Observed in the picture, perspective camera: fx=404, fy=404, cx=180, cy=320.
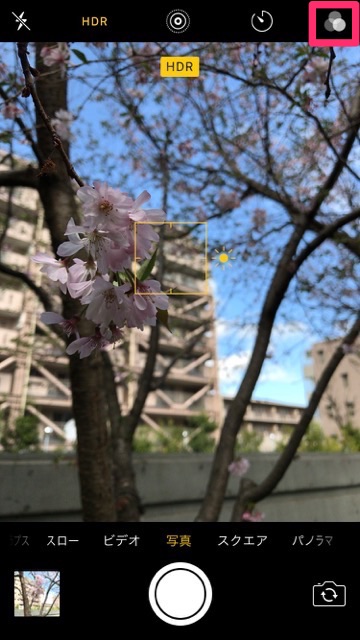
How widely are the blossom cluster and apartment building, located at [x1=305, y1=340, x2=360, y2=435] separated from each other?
7.04 ft

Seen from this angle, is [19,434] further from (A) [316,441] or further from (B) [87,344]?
(B) [87,344]

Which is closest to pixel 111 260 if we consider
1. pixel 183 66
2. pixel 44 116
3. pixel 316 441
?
pixel 44 116

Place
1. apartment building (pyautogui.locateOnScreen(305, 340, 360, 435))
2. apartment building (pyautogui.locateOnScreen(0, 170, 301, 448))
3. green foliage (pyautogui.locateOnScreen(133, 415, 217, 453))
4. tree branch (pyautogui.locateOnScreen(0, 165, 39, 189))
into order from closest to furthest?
tree branch (pyautogui.locateOnScreen(0, 165, 39, 189))
apartment building (pyautogui.locateOnScreen(0, 170, 301, 448))
apartment building (pyautogui.locateOnScreen(305, 340, 360, 435))
green foliage (pyautogui.locateOnScreen(133, 415, 217, 453))

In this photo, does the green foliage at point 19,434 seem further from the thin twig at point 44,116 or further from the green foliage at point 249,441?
the thin twig at point 44,116

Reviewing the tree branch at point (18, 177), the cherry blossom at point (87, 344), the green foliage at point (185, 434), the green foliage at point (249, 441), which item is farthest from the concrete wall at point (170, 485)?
the green foliage at point (185, 434)

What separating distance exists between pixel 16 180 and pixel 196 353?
1979 millimetres

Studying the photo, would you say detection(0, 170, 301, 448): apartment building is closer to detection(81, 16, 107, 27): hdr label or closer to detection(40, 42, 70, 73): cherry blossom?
detection(40, 42, 70, 73): cherry blossom

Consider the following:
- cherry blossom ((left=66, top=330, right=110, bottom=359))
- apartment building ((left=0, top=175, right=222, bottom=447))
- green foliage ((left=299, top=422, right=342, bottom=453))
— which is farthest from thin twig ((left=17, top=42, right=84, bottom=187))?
green foliage ((left=299, top=422, right=342, bottom=453))

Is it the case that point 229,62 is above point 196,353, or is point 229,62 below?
above

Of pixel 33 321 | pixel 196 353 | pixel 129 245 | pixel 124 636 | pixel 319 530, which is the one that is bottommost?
pixel 124 636

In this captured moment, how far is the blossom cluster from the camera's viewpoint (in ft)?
1.32

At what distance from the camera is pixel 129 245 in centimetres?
41

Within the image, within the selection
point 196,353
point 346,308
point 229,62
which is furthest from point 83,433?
point 196,353

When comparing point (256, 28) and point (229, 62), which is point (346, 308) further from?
point (256, 28)
